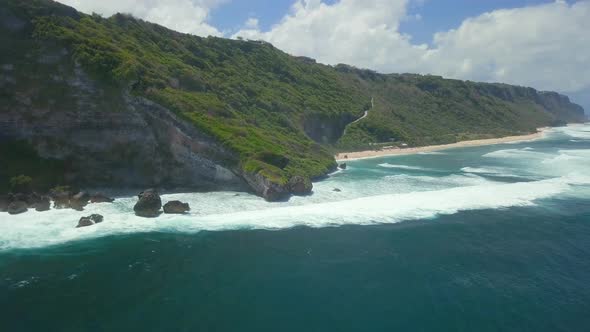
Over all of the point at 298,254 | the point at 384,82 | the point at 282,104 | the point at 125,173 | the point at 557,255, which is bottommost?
the point at 557,255

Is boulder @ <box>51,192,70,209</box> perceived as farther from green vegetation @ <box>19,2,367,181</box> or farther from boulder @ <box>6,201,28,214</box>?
green vegetation @ <box>19,2,367,181</box>

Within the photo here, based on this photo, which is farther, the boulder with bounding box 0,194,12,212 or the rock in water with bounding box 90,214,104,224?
the boulder with bounding box 0,194,12,212

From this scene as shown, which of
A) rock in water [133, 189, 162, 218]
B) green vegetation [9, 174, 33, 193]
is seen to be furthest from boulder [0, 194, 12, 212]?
rock in water [133, 189, 162, 218]

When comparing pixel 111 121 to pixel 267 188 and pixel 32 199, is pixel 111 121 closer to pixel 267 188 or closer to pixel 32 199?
pixel 32 199

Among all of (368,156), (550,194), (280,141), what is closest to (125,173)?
(280,141)

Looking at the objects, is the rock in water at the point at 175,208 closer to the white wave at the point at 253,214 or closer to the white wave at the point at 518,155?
the white wave at the point at 253,214

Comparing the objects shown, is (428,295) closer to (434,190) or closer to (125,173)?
(434,190)

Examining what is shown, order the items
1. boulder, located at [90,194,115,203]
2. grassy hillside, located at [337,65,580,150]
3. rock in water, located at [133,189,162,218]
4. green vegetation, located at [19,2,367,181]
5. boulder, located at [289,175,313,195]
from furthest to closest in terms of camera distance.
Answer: grassy hillside, located at [337,65,580,150]
green vegetation, located at [19,2,367,181]
boulder, located at [289,175,313,195]
boulder, located at [90,194,115,203]
rock in water, located at [133,189,162,218]
